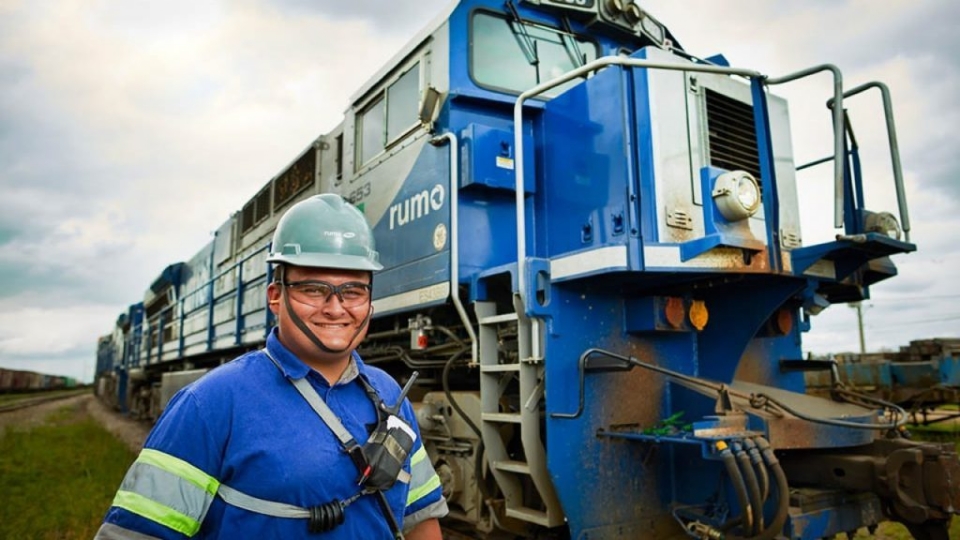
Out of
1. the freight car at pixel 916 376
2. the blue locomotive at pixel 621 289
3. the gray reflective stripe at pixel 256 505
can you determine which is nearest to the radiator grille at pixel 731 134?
the blue locomotive at pixel 621 289

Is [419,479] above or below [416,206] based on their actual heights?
below

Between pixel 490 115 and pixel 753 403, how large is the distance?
2655mm

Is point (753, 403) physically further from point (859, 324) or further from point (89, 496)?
point (859, 324)

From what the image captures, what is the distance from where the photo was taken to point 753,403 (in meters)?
3.33

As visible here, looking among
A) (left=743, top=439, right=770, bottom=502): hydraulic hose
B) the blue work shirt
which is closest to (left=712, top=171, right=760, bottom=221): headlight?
(left=743, top=439, right=770, bottom=502): hydraulic hose

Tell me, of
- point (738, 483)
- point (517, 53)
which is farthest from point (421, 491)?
point (517, 53)

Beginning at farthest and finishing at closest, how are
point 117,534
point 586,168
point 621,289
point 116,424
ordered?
point 116,424
point 586,168
point 621,289
point 117,534

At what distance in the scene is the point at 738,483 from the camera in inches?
113

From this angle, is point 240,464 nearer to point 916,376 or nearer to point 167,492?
point 167,492

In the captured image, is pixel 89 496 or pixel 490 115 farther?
pixel 89 496

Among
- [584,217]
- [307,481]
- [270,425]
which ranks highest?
[584,217]

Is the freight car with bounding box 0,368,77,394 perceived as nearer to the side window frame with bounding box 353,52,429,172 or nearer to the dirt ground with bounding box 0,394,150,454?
the dirt ground with bounding box 0,394,150,454

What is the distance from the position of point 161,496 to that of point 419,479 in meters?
0.75

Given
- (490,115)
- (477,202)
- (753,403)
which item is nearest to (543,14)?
(490,115)
